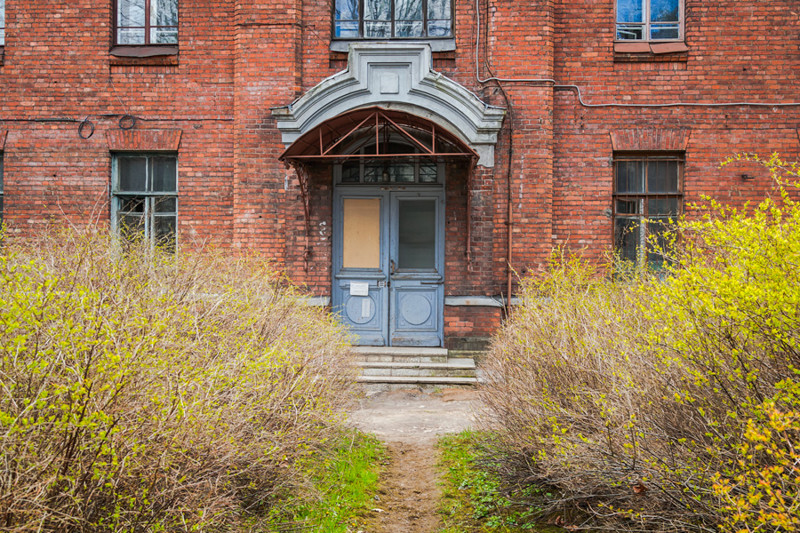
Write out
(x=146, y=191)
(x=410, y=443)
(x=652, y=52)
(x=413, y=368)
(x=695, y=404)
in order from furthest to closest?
(x=146, y=191)
(x=652, y=52)
(x=413, y=368)
(x=410, y=443)
(x=695, y=404)

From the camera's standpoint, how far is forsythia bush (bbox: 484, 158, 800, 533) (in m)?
2.65

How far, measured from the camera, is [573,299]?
554cm

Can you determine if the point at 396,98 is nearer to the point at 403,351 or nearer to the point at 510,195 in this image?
the point at 510,195

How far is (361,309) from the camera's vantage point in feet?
33.4

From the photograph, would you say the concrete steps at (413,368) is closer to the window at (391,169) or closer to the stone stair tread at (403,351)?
the stone stair tread at (403,351)

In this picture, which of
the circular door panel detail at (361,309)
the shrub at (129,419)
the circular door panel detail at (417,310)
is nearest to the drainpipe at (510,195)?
the circular door panel detail at (417,310)

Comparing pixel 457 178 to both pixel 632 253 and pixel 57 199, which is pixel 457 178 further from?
pixel 57 199

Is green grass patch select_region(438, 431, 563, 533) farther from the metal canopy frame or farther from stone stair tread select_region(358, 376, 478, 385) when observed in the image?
the metal canopy frame

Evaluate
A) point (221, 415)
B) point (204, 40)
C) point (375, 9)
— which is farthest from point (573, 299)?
point (204, 40)

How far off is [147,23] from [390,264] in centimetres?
542

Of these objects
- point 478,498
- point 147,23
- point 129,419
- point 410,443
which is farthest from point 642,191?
point 129,419

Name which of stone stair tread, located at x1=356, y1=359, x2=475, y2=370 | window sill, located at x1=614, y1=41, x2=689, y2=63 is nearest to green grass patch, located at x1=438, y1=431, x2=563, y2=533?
stone stair tread, located at x1=356, y1=359, x2=475, y2=370

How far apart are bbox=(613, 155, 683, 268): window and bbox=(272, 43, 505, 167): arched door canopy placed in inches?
85.9

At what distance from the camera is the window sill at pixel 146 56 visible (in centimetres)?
1021
